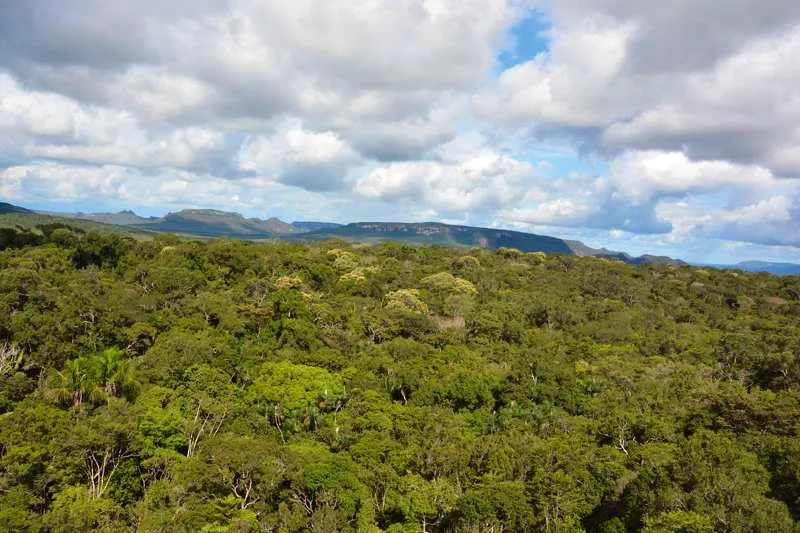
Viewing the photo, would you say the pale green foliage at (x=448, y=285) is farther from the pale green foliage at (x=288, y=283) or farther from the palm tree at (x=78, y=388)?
the palm tree at (x=78, y=388)

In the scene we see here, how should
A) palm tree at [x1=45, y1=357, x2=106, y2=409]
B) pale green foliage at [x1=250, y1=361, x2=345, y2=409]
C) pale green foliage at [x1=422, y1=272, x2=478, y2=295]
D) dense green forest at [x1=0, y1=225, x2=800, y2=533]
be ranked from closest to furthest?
dense green forest at [x1=0, y1=225, x2=800, y2=533] < palm tree at [x1=45, y1=357, x2=106, y2=409] < pale green foliage at [x1=250, y1=361, x2=345, y2=409] < pale green foliage at [x1=422, y1=272, x2=478, y2=295]

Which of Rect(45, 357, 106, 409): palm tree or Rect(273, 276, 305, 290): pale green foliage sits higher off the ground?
Rect(273, 276, 305, 290): pale green foliage

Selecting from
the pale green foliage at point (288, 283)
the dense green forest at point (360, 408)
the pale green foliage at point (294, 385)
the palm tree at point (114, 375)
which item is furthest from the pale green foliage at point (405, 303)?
the palm tree at point (114, 375)

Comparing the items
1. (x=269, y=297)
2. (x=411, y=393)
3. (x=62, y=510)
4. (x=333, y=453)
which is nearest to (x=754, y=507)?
(x=333, y=453)

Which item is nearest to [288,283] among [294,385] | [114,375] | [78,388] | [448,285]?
[448,285]

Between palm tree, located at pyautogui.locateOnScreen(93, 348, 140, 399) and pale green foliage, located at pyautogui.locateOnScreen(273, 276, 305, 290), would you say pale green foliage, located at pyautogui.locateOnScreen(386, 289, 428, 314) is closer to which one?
pale green foliage, located at pyautogui.locateOnScreen(273, 276, 305, 290)

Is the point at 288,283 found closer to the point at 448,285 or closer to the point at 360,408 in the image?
the point at 448,285

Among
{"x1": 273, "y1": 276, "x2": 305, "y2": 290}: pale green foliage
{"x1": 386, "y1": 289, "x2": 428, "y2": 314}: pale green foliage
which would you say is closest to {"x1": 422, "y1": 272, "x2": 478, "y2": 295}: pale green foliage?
{"x1": 386, "y1": 289, "x2": 428, "y2": 314}: pale green foliage

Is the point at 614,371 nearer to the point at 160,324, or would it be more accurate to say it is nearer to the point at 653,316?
the point at 653,316
